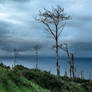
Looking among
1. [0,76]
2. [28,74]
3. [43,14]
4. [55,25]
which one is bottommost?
[28,74]

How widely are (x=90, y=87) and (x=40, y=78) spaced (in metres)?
10.9

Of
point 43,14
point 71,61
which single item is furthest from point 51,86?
point 71,61

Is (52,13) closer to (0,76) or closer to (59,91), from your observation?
(59,91)

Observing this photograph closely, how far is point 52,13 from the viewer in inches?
1098

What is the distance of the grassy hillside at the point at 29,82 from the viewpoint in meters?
9.82

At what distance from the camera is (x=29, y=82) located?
1287cm

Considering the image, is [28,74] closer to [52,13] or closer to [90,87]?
[90,87]

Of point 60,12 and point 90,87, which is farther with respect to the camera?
point 60,12

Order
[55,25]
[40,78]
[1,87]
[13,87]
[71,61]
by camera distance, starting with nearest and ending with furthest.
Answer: [1,87]
[13,87]
[40,78]
[55,25]
[71,61]

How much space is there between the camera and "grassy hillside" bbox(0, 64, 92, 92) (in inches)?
387

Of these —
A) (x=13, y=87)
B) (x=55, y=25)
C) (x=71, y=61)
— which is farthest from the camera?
(x=71, y=61)

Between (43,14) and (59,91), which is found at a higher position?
(43,14)

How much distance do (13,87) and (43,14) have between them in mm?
20426

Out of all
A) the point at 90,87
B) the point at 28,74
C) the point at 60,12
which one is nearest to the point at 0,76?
the point at 28,74
